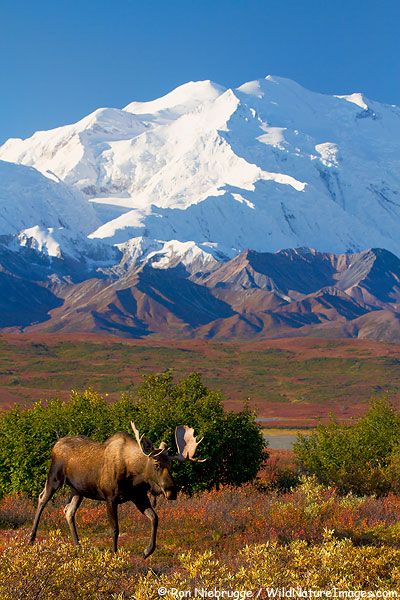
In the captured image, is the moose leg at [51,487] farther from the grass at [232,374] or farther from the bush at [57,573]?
the grass at [232,374]

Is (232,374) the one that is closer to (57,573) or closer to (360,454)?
(360,454)

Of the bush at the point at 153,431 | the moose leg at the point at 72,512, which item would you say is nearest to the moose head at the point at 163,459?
the moose leg at the point at 72,512

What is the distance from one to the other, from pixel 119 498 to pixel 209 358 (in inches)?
7031

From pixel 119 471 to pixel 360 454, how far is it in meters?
19.6

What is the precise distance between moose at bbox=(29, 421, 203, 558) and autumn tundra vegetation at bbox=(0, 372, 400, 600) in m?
0.26

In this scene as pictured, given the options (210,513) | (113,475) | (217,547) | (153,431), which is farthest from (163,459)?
(153,431)

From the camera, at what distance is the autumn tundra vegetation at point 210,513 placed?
40.9 feet

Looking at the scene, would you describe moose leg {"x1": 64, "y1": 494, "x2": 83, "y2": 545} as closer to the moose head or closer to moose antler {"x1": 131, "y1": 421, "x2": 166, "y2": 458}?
the moose head

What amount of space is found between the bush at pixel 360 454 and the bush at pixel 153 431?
283 centimetres

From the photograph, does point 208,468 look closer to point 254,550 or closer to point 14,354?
point 254,550

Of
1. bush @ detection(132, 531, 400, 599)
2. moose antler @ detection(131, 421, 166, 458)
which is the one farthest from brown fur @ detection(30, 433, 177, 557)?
bush @ detection(132, 531, 400, 599)

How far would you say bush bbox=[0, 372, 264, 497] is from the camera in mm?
27219

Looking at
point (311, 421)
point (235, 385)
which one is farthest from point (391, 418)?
point (235, 385)

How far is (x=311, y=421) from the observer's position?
406 feet
